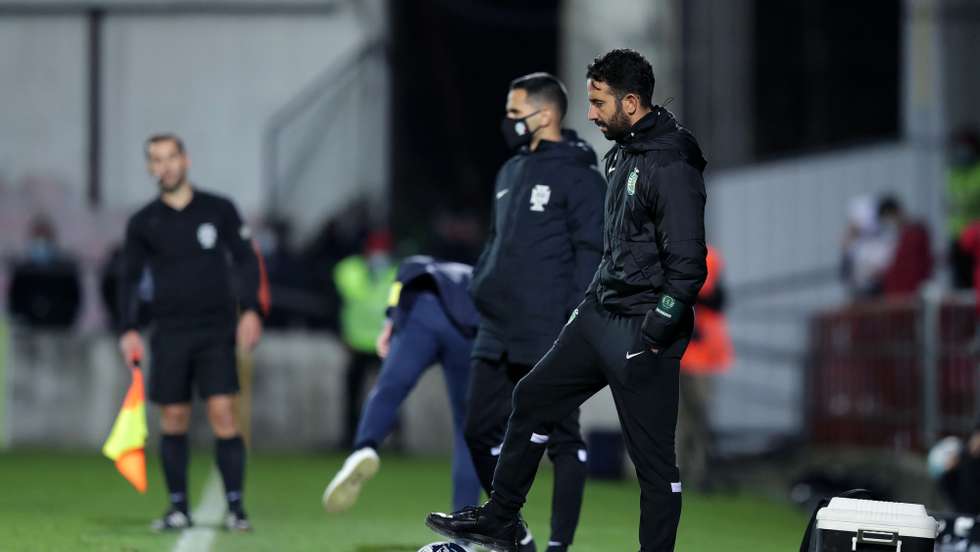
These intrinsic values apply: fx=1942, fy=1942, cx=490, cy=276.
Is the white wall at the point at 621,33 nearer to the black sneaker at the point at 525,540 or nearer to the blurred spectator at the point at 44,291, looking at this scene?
the blurred spectator at the point at 44,291

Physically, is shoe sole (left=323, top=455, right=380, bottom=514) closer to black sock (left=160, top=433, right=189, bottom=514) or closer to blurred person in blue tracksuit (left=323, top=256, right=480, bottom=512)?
blurred person in blue tracksuit (left=323, top=256, right=480, bottom=512)

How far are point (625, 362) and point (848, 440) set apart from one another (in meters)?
9.20

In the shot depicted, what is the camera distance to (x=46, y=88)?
25766 mm

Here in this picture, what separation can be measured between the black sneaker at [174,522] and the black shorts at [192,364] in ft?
1.87

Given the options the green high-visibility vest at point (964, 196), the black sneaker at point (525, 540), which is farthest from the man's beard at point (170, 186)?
the green high-visibility vest at point (964, 196)

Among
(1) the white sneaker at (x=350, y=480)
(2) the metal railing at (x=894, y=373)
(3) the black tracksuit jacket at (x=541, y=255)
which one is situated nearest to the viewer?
(3) the black tracksuit jacket at (x=541, y=255)

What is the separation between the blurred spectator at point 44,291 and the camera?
19.0 m

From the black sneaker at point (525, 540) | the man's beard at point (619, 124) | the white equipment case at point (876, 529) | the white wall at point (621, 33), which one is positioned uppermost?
the white wall at point (621, 33)

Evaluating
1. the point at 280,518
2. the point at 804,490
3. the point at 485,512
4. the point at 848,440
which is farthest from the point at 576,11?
the point at 485,512

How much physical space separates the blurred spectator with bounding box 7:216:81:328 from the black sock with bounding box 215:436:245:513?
9.61 meters

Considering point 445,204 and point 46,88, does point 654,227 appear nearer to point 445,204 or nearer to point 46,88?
point 445,204

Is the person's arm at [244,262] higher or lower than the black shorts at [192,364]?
higher

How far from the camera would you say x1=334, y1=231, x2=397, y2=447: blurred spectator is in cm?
1802

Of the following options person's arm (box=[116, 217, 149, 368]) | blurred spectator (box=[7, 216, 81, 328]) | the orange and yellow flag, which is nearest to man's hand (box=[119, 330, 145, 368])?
person's arm (box=[116, 217, 149, 368])
